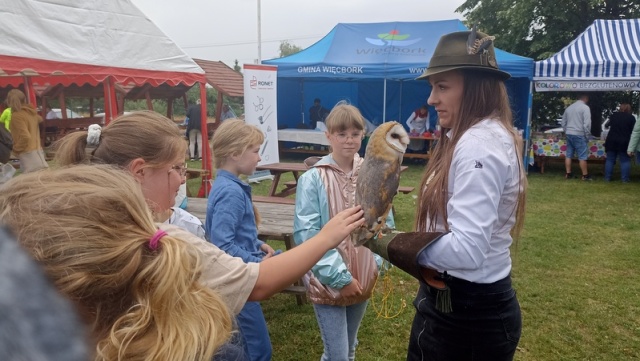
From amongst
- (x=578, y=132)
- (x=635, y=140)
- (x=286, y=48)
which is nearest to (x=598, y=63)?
(x=578, y=132)

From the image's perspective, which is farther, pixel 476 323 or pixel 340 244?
pixel 340 244

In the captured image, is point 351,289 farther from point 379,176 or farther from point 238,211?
point 379,176

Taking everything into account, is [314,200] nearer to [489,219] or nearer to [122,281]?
[489,219]

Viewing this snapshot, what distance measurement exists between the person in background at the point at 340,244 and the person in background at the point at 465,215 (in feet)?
1.84

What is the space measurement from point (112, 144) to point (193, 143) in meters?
13.1

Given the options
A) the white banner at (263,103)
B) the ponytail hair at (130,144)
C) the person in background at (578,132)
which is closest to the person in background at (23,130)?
the white banner at (263,103)

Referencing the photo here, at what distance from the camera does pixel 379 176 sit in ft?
5.65

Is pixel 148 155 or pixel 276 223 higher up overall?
pixel 148 155

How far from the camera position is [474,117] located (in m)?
1.76

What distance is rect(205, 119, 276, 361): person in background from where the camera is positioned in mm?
2432

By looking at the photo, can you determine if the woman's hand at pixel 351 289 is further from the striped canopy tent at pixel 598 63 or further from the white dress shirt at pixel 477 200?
the striped canopy tent at pixel 598 63

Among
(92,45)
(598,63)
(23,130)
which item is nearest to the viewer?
(92,45)

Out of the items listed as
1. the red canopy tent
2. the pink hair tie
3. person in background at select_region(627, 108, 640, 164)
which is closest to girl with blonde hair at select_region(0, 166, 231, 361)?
the pink hair tie

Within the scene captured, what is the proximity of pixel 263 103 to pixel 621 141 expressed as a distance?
24.4 ft
